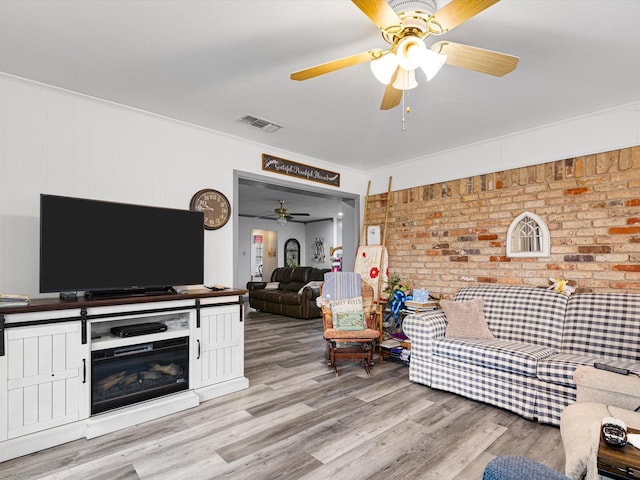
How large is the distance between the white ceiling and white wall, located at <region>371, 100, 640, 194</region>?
171mm

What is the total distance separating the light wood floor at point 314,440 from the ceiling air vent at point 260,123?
2.69 m

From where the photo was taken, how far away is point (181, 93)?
121 inches

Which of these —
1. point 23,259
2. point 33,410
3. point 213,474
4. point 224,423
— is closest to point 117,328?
point 33,410

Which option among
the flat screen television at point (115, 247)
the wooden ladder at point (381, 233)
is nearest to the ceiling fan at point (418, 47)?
the flat screen television at point (115, 247)

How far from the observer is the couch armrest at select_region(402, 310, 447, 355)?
3441mm

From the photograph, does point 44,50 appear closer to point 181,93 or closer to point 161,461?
point 181,93

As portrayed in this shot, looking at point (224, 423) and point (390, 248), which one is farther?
point (390, 248)

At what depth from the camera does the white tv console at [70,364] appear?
223 centimetres

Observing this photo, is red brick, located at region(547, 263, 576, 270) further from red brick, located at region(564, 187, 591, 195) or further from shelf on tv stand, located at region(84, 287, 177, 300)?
shelf on tv stand, located at region(84, 287, 177, 300)

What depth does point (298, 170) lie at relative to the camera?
482 centimetres

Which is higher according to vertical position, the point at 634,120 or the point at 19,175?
the point at 634,120

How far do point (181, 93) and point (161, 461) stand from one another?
2824 millimetres

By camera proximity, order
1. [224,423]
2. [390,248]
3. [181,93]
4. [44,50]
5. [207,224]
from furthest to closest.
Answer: [390,248], [207,224], [181,93], [224,423], [44,50]

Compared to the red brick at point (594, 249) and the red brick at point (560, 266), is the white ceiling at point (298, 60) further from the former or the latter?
the red brick at point (560, 266)
